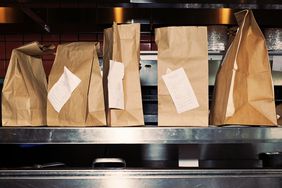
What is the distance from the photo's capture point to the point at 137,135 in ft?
3.57

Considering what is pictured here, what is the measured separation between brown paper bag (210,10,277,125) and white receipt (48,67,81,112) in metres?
0.43

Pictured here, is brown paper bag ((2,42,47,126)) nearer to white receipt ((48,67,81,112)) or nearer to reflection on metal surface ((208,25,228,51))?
Answer: white receipt ((48,67,81,112))

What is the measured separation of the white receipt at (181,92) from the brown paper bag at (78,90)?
20 cm

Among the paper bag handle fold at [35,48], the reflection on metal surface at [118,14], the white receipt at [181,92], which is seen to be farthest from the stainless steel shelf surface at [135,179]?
the reflection on metal surface at [118,14]

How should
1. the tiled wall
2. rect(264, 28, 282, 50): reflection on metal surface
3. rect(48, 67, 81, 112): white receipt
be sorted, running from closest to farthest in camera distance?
1. rect(48, 67, 81, 112): white receipt
2. rect(264, 28, 282, 50): reflection on metal surface
3. the tiled wall


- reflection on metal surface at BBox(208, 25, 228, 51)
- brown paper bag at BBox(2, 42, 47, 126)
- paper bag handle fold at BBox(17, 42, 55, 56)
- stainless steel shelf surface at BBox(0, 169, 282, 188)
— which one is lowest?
stainless steel shelf surface at BBox(0, 169, 282, 188)

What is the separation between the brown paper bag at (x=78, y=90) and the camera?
1.16 metres

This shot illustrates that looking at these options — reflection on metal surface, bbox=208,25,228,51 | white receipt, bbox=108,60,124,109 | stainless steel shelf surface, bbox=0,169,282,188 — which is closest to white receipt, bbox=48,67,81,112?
white receipt, bbox=108,60,124,109

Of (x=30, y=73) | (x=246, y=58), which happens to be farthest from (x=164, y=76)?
(x=30, y=73)

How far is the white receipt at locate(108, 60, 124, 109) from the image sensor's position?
1.13 m

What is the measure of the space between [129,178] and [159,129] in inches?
6.0

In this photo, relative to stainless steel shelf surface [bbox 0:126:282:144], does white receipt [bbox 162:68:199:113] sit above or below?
above

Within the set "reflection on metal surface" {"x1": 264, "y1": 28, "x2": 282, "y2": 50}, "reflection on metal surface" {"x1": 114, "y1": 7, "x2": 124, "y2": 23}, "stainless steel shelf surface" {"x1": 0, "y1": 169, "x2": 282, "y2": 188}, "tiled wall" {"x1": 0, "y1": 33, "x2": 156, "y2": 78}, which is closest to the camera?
"stainless steel shelf surface" {"x1": 0, "y1": 169, "x2": 282, "y2": 188}

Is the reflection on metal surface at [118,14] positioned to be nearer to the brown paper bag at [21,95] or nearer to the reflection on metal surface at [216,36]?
the reflection on metal surface at [216,36]
